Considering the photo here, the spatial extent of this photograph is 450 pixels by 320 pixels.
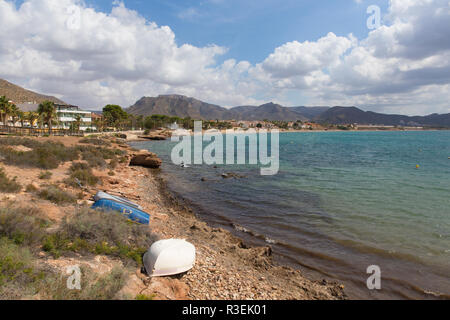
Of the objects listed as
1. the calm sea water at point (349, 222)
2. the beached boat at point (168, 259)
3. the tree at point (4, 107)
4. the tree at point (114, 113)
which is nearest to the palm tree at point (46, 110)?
the tree at point (4, 107)

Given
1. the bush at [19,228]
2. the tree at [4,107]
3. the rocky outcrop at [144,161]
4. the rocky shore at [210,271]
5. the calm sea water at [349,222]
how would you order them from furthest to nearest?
1. the tree at [4,107]
2. the rocky outcrop at [144,161]
3. the calm sea water at [349,222]
4. the bush at [19,228]
5. the rocky shore at [210,271]

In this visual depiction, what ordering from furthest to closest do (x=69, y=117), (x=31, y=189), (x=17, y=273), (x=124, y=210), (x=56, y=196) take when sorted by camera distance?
(x=69, y=117)
(x=31, y=189)
(x=56, y=196)
(x=124, y=210)
(x=17, y=273)

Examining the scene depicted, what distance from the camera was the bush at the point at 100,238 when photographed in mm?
7109

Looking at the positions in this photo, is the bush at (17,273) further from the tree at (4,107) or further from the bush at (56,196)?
the tree at (4,107)

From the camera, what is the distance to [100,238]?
7.82m

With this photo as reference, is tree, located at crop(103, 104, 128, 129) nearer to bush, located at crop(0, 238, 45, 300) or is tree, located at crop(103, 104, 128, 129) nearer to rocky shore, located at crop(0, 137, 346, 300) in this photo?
rocky shore, located at crop(0, 137, 346, 300)

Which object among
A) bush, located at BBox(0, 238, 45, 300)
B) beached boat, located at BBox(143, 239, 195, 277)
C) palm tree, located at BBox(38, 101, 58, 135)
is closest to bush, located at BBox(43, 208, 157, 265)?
beached boat, located at BBox(143, 239, 195, 277)

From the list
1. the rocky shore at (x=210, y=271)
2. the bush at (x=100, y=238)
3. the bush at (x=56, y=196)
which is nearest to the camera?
the rocky shore at (x=210, y=271)

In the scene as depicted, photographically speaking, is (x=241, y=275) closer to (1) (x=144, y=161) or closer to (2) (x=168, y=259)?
(2) (x=168, y=259)

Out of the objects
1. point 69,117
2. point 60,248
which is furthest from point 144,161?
point 69,117

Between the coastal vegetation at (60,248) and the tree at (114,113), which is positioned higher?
the tree at (114,113)

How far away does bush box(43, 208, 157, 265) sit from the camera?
23.3 feet

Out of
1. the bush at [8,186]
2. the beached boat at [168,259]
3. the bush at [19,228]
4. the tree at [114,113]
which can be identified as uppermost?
the tree at [114,113]
